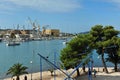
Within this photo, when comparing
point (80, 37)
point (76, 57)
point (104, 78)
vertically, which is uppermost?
point (80, 37)

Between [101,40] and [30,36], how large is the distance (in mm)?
152037

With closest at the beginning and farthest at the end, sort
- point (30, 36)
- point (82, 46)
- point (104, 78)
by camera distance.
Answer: point (104, 78)
point (82, 46)
point (30, 36)

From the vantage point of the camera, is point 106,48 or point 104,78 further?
point 106,48

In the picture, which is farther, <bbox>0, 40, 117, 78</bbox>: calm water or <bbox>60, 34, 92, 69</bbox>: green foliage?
<bbox>0, 40, 117, 78</bbox>: calm water

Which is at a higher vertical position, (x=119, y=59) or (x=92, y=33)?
(x=92, y=33)

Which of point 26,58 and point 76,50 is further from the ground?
point 76,50

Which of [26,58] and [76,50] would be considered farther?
[26,58]

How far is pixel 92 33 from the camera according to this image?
3872 cm

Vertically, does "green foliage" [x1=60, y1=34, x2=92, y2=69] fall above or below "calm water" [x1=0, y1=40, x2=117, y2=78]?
above

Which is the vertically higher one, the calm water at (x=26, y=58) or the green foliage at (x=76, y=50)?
the green foliage at (x=76, y=50)

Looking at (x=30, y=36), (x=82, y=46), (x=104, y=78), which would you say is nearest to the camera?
(x=104, y=78)

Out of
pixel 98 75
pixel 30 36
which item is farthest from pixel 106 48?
pixel 30 36

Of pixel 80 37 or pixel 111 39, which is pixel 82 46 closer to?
pixel 80 37

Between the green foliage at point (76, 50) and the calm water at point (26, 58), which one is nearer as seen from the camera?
the green foliage at point (76, 50)
